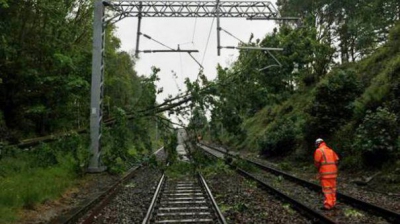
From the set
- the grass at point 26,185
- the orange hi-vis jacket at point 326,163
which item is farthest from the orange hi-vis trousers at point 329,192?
the grass at point 26,185

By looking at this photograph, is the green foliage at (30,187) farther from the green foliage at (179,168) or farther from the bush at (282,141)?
the bush at (282,141)

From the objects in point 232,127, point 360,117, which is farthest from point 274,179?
point 360,117

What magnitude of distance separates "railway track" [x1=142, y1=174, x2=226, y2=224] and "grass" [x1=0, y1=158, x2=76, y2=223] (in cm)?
307

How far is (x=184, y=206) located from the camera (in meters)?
11.6

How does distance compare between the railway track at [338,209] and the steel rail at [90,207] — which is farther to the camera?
the steel rail at [90,207]

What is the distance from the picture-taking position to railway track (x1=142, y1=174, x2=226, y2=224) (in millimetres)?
9781

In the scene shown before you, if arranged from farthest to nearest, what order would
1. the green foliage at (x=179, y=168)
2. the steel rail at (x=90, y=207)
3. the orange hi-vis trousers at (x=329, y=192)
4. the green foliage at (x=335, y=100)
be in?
the green foliage at (x=335, y=100) < the green foliage at (x=179, y=168) < the orange hi-vis trousers at (x=329, y=192) < the steel rail at (x=90, y=207)

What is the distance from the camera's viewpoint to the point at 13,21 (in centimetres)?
2459

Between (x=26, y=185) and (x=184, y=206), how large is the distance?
5062 millimetres

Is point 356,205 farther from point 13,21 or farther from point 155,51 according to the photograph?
point 13,21

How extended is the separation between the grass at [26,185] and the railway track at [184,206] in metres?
3.07

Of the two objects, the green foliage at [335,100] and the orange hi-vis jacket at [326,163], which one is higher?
the green foliage at [335,100]

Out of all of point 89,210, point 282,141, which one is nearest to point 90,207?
point 89,210

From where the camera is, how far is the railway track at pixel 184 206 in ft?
32.1
